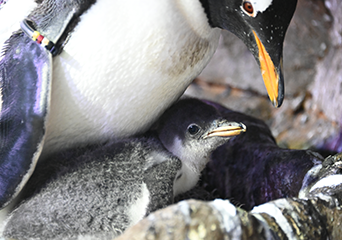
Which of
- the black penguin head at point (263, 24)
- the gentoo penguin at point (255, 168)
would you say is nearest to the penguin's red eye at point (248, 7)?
the black penguin head at point (263, 24)

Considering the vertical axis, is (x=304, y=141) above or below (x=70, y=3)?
below

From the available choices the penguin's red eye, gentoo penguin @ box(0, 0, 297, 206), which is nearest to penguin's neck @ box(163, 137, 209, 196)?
gentoo penguin @ box(0, 0, 297, 206)

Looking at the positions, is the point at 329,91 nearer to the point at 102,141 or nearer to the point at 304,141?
the point at 304,141

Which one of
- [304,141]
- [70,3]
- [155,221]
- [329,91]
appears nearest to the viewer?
[155,221]

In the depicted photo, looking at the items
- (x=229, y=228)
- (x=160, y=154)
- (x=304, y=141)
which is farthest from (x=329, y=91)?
(x=229, y=228)

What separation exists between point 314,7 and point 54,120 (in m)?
0.70

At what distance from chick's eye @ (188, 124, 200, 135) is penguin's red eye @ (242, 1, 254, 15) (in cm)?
21

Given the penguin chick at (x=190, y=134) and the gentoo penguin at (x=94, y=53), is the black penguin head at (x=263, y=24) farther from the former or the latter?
the penguin chick at (x=190, y=134)

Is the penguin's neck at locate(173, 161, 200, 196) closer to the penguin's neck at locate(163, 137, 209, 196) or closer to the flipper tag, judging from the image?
the penguin's neck at locate(163, 137, 209, 196)

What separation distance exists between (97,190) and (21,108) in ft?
0.45

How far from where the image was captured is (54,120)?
55 centimetres

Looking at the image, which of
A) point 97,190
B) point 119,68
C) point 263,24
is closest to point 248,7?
point 263,24

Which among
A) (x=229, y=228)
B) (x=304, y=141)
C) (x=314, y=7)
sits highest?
(x=229, y=228)

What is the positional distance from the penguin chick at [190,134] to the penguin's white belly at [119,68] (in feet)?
0.19
